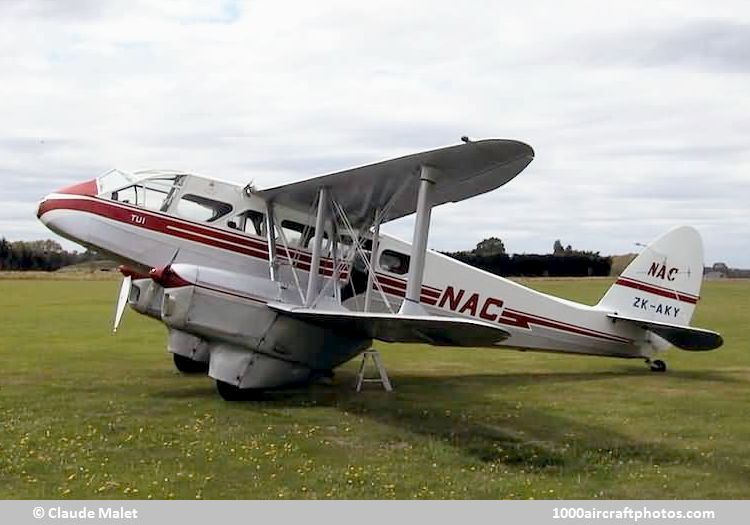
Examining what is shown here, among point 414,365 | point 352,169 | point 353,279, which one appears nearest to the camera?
point 352,169

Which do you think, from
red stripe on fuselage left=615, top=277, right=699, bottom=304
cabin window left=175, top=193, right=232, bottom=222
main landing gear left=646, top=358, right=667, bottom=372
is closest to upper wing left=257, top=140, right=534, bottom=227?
cabin window left=175, top=193, right=232, bottom=222

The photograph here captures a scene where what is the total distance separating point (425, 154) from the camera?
31.1 ft

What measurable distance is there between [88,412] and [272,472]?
3714 millimetres

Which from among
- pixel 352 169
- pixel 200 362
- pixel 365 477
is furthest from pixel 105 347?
pixel 365 477

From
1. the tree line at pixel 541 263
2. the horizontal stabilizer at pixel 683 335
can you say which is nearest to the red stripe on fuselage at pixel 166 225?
the horizontal stabilizer at pixel 683 335

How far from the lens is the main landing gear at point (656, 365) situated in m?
14.5

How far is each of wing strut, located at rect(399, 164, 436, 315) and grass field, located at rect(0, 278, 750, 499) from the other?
1.39 m

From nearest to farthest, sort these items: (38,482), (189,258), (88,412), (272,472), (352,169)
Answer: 1. (38,482)
2. (272,472)
3. (88,412)
4. (352,169)
5. (189,258)

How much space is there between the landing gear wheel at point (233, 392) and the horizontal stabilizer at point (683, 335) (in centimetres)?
675

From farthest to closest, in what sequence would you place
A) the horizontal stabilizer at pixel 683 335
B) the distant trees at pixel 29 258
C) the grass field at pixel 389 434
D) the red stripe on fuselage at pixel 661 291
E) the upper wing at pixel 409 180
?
the distant trees at pixel 29 258 < the red stripe on fuselage at pixel 661 291 < the horizontal stabilizer at pixel 683 335 < the upper wing at pixel 409 180 < the grass field at pixel 389 434

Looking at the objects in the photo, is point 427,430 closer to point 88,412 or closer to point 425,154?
point 425,154

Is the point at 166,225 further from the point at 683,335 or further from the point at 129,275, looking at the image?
the point at 683,335

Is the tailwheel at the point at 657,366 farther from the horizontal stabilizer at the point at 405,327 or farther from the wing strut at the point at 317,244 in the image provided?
the wing strut at the point at 317,244

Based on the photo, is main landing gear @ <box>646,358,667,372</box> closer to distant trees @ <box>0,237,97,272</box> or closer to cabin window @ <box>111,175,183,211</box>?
cabin window @ <box>111,175,183,211</box>
